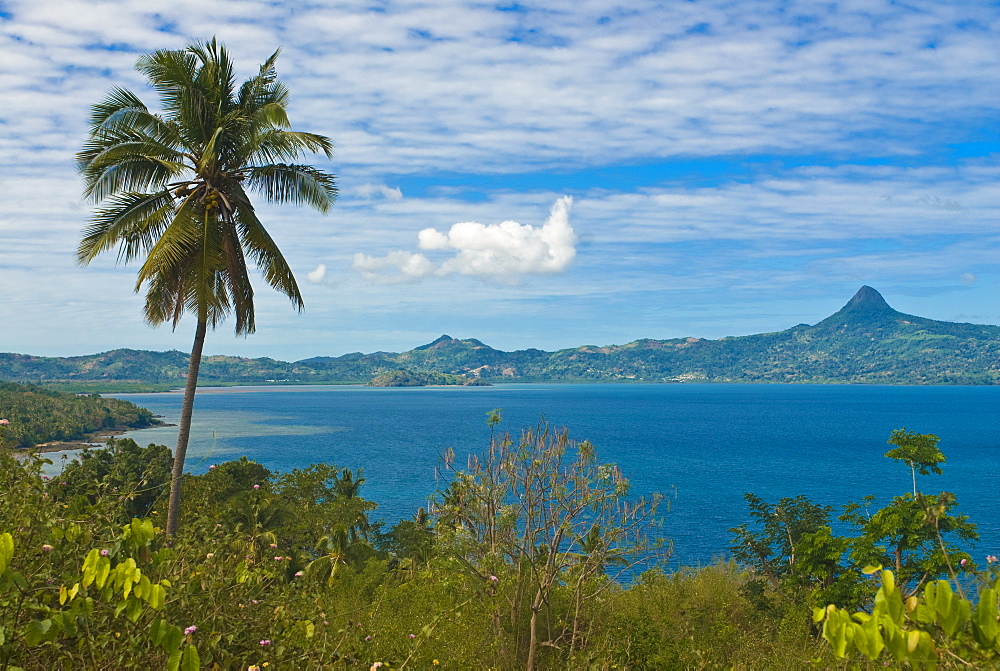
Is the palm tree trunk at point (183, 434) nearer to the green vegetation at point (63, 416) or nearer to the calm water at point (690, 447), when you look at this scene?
the calm water at point (690, 447)

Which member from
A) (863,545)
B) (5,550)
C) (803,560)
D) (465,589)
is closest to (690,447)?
(803,560)

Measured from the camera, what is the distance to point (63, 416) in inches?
3477

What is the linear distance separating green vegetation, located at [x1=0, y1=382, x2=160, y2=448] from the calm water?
6.74m

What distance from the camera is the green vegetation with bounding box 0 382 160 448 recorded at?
75.0 meters

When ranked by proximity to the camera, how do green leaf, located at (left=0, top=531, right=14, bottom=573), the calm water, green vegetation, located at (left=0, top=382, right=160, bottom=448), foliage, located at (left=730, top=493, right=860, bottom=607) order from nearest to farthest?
green leaf, located at (left=0, top=531, right=14, bottom=573), foliage, located at (left=730, top=493, right=860, bottom=607), the calm water, green vegetation, located at (left=0, top=382, right=160, bottom=448)

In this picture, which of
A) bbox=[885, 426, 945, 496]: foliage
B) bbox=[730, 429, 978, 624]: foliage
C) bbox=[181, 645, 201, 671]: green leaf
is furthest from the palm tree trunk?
bbox=[885, 426, 945, 496]: foliage

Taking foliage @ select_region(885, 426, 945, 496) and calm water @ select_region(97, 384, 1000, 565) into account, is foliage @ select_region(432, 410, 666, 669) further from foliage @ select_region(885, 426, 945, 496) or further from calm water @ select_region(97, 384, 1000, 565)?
foliage @ select_region(885, 426, 945, 496)

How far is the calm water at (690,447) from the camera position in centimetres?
5319

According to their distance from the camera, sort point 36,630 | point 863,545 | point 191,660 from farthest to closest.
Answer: point 863,545, point 36,630, point 191,660

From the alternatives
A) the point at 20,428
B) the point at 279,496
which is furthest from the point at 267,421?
the point at 279,496

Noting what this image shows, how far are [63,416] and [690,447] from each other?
80587 millimetres

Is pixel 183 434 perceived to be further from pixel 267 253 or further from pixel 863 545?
pixel 863 545

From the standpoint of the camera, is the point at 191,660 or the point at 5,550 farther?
Result: the point at 191,660

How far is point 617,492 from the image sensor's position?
37.1 feet
